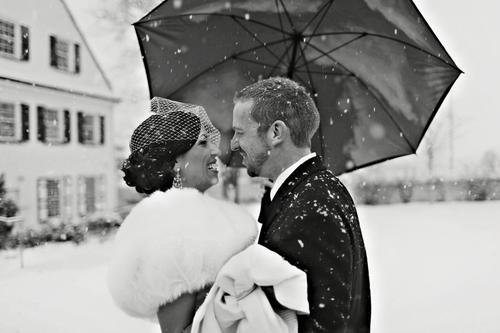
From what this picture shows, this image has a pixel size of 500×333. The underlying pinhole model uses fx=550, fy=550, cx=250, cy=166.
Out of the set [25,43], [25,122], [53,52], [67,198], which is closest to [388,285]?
[25,122]

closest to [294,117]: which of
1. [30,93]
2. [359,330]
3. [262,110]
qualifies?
[262,110]

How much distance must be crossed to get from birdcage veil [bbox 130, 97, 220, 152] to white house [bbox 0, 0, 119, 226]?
16057 millimetres

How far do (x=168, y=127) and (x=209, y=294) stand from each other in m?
0.72

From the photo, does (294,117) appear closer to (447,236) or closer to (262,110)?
(262,110)

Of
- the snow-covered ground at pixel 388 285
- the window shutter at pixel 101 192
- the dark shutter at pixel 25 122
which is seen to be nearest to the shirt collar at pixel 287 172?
the snow-covered ground at pixel 388 285

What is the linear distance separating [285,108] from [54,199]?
1934cm

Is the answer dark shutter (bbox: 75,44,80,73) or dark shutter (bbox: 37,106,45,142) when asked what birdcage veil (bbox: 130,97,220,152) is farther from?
dark shutter (bbox: 75,44,80,73)

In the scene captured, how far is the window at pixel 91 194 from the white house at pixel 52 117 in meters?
0.04

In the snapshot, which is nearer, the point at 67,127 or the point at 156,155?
the point at 156,155

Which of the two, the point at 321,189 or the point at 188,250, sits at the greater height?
the point at 321,189

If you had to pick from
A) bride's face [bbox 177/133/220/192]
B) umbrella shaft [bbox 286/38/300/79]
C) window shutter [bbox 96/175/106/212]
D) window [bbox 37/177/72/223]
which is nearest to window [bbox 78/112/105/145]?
window shutter [bbox 96/175/106/212]

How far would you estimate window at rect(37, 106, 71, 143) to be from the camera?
62.5 feet

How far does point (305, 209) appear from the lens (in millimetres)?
1819

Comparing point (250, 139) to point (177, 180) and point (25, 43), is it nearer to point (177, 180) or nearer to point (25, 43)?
Answer: point (177, 180)
